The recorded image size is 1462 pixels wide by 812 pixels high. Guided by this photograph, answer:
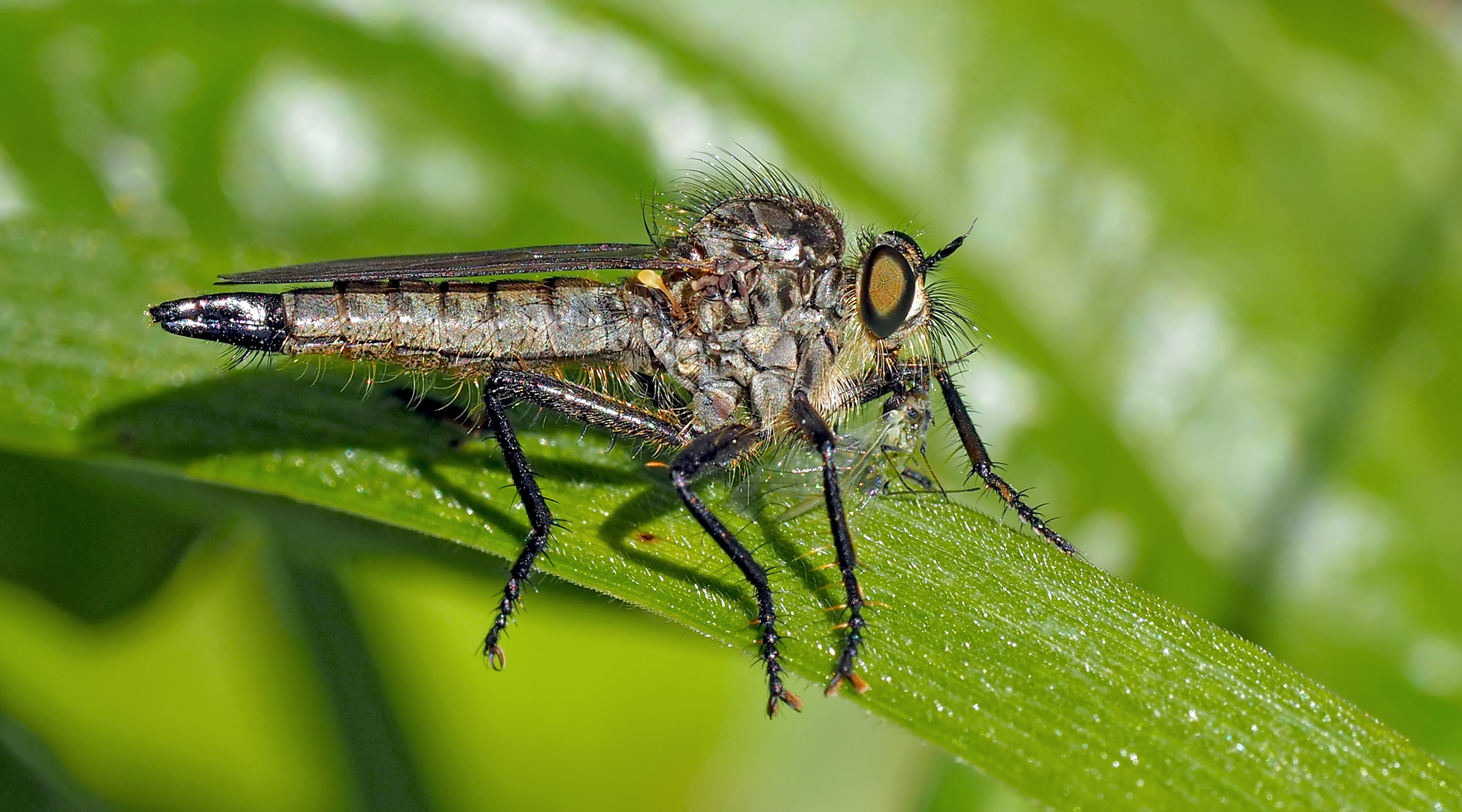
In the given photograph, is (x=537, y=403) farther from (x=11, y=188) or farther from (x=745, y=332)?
(x=11, y=188)

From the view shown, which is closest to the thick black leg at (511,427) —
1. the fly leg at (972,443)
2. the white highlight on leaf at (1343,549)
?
the fly leg at (972,443)

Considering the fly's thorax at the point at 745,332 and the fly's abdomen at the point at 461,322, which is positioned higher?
the fly's thorax at the point at 745,332

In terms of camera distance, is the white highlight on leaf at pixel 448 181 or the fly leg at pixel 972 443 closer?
the fly leg at pixel 972 443

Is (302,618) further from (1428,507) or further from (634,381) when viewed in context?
(1428,507)

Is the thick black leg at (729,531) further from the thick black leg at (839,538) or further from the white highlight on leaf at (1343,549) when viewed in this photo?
the white highlight on leaf at (1343,549)

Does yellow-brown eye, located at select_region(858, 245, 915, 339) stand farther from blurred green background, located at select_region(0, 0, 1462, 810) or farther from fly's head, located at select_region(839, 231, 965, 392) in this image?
blurred green background, located at select_region(0, 0, 1462, 810)

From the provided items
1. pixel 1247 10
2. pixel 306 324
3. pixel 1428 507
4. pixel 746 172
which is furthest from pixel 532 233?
pixel 1428 507
